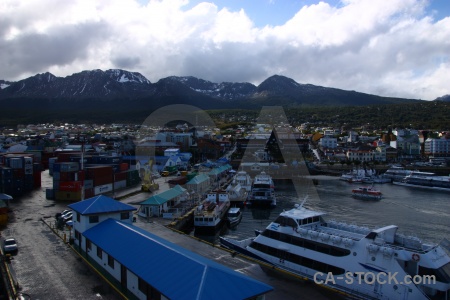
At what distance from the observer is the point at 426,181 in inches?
1007

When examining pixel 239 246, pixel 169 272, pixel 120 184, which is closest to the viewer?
pixel 169 272

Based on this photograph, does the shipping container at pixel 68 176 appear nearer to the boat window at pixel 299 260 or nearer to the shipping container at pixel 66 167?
the shipping container at pixel 66 167

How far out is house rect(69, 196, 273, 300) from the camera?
472 cm

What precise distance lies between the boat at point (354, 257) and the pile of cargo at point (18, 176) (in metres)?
13.1

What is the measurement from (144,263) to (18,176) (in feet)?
48.9

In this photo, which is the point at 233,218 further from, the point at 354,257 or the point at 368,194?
the point at 368,194

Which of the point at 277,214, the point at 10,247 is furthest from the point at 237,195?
the point at 10,247

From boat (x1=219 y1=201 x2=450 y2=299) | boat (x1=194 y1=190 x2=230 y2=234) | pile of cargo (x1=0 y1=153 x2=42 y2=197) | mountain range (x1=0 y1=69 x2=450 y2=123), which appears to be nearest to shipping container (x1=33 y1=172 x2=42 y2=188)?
pile of cargo (x1=0 y1=153 x2=42 y2=197)

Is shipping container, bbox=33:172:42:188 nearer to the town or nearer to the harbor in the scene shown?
the town

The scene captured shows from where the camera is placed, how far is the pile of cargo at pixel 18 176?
1692 cm

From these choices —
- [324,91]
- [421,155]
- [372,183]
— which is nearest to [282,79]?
[324,91]

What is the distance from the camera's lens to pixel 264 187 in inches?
735

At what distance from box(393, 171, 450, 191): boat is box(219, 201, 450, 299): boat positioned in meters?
19.9

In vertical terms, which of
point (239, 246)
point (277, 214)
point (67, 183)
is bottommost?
point (277, 214)
